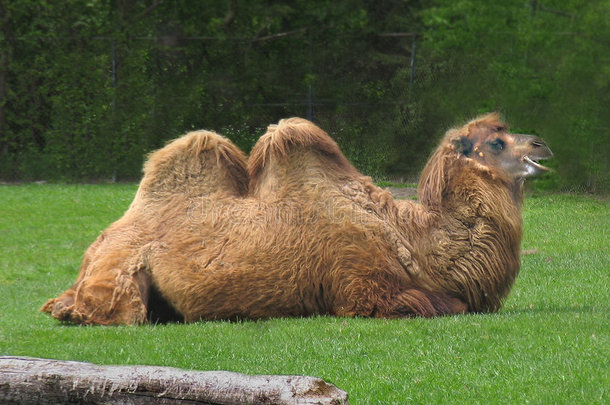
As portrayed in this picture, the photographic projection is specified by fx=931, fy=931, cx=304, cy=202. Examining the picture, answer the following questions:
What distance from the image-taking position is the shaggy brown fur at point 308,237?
23.1 ft

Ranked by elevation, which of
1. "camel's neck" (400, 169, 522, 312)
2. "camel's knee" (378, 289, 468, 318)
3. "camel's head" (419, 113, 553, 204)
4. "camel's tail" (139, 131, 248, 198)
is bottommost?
"camel's knee" (378, 289, 468, 318)

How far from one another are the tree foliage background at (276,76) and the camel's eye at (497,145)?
32.9ft

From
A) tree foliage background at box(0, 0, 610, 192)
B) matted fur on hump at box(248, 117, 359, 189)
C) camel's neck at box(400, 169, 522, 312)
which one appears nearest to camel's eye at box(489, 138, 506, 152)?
camel's neck at box(400, 169, 522, 312)

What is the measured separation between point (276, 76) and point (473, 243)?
15.4 m

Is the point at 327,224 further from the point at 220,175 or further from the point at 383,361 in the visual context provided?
the point at 383,361

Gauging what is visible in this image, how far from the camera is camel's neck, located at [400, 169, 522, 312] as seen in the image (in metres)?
7.19

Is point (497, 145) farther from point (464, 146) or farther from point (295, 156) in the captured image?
point (295, 156)

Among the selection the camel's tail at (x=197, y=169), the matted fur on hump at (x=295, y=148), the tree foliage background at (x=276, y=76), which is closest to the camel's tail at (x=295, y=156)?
the matted fur on hump at (x=295, y=148)

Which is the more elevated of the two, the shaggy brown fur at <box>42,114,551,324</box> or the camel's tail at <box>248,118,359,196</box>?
the camel's tail at <box>248,118,359,196</box>

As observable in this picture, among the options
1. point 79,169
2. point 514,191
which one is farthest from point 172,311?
point 79,169

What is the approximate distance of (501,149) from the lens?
747 cm

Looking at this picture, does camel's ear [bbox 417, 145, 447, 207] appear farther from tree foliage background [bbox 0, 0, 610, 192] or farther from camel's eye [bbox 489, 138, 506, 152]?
tree foliage background [bbox 0, 0, 610, 192]

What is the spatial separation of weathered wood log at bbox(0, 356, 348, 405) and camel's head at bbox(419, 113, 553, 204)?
3.66m

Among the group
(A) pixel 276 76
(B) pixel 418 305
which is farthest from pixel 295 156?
(A) pixel 276 76
